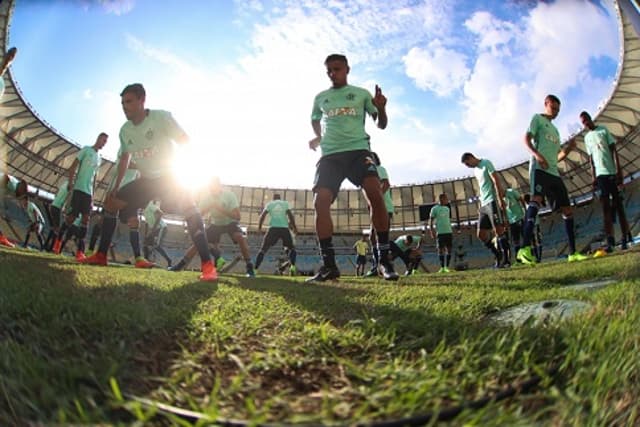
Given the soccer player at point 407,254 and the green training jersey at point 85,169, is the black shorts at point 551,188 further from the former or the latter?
the green training jersey at point 85,169

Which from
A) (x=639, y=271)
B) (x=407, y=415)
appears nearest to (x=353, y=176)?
(x=639, y=271)

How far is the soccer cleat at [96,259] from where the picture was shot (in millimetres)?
3319

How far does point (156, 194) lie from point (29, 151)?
1.47 m

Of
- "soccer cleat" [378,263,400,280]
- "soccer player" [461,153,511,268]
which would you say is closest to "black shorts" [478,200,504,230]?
"soccer player" [461,153,511,268]

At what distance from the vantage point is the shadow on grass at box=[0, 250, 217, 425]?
0.64m

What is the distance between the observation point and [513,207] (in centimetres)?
873

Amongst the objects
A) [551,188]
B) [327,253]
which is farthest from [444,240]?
[327,253]

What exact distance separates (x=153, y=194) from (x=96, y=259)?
2.51ft

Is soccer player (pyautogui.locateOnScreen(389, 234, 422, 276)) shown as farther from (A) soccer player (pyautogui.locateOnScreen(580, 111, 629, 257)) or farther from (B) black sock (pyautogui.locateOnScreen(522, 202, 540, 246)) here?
(A) soccer player (pyautogui.locateOnScreen(580, 111, 629, 257))

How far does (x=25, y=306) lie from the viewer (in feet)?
3.80

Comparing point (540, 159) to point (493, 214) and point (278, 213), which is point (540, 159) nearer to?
point (493, 214)

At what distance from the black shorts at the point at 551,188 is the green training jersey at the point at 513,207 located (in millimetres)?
3692

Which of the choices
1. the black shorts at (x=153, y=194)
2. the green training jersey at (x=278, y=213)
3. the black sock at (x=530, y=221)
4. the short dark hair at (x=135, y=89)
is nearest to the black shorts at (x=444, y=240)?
the black sock at (x=530, y=221)

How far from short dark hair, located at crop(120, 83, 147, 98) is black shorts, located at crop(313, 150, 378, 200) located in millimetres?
1785
